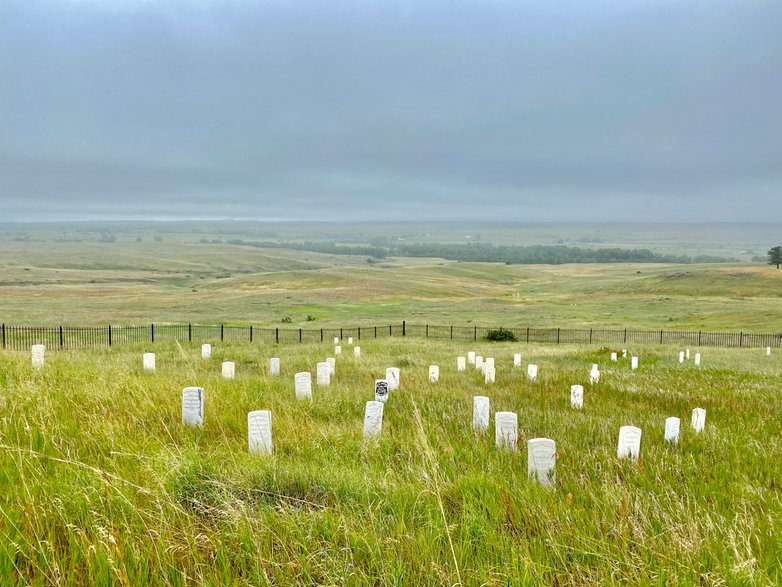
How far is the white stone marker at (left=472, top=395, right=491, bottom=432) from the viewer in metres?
6.27

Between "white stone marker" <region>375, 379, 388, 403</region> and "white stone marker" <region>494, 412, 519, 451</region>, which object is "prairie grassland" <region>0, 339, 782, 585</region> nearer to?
"white stone marker" <region>494, 412, 519, 451</region>

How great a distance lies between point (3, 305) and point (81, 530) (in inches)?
2821

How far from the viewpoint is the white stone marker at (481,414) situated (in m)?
6.27

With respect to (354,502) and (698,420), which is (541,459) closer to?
(354,502)

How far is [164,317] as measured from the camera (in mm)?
54031

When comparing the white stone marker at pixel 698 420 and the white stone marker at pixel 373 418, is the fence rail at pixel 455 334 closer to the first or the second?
the white stone marker at pixel 698 420

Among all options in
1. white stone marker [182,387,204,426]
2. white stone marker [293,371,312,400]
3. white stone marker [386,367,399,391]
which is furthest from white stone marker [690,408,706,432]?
white stone marker [182,387,204,426]

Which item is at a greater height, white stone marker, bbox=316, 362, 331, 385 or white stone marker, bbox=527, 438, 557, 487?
white stone marker, bbox=527, 438, 557, 487

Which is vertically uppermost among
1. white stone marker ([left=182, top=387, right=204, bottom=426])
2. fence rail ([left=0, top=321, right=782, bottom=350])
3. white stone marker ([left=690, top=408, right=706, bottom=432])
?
white stone marker ([left=182, top=387, right=204, bottom=426])

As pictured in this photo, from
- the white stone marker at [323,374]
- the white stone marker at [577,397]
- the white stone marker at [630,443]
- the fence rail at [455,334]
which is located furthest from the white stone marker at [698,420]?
the fence rail at [455,334]

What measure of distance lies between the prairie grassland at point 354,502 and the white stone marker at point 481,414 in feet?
0.73

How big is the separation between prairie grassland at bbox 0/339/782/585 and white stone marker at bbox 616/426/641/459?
0.54ft

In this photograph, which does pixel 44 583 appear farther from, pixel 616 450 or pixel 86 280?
pixel 86 280

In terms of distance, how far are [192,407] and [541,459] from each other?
3.57m
